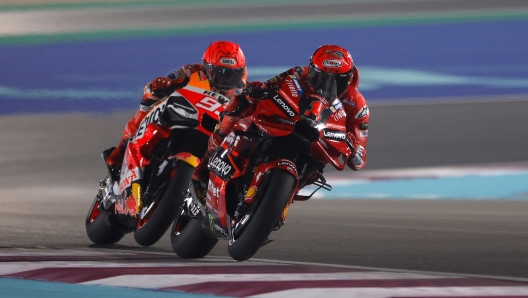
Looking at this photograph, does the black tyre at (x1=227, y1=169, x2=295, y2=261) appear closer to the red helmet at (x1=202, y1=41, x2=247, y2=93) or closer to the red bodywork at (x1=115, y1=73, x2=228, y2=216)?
the red bodywork at (x1=115, y1=73, x2=228, y2=216)

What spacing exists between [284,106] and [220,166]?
1.95 feet

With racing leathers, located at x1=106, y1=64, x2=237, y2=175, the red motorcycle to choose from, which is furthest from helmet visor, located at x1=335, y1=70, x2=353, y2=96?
racing leathers, located at x1=106, y1=64, x2=237, y2=175

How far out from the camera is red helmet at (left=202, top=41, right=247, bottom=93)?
7.52m

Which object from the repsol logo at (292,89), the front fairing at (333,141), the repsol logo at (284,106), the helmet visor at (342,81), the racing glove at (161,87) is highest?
the helmet visor at (342,81)

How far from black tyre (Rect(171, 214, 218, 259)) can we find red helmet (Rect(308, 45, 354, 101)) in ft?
4.09

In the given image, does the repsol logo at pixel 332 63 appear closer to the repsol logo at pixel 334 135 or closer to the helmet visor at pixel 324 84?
the helmet visor at pixel 324 84

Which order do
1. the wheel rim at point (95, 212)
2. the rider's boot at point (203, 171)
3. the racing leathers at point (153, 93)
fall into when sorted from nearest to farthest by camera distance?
the rider's boot at point (203, 171)
the racing leathers at point (153, 93)
the wheel rim at point (95, 212)

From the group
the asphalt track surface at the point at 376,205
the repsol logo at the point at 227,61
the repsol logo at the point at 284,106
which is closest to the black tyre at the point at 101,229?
the asphalt track surface at the point at 376,205

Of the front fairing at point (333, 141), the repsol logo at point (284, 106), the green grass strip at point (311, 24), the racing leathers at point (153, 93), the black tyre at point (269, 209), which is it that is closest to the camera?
the black tyre at point (269, 209)

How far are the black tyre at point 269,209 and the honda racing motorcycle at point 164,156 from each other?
1.36 metres

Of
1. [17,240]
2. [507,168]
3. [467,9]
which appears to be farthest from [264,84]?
[467,9]

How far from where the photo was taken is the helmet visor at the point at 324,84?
20.6ft

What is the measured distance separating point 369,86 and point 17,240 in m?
9.46

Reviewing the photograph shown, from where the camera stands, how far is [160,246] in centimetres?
813
